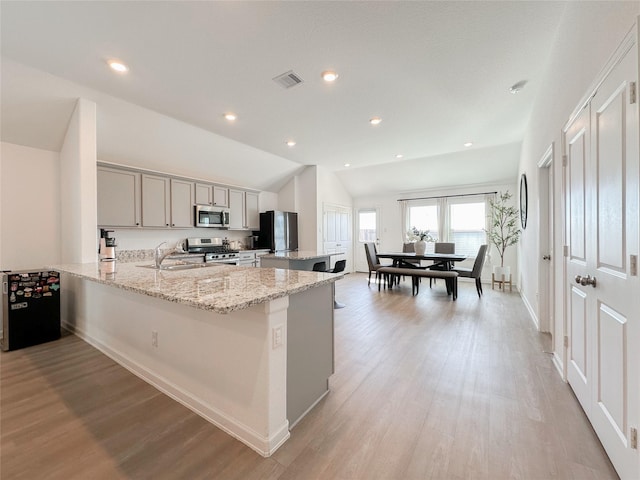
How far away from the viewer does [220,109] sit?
3.38m

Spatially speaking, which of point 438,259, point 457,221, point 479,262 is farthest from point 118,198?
point 457,221

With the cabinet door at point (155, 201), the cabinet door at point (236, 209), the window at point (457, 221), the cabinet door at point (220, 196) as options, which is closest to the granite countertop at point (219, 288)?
the cabinet door at point (155, 201)

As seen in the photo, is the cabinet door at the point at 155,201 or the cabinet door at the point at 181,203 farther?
the cabinet door at the point at 181,203

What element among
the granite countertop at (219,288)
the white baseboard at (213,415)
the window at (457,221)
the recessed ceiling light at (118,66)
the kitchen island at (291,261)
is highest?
the recessed ceiling light at (118,66)

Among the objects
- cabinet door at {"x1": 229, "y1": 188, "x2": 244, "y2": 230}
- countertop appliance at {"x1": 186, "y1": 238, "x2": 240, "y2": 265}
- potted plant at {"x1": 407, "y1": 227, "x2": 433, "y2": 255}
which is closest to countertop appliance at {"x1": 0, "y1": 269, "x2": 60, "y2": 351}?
countertop appliance at {"x1": 186, "y1": 238, "x2": 240, "y2": 265}

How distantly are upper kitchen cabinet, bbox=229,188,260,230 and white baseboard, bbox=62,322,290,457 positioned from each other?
356 cm

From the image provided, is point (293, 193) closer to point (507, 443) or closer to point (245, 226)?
point (245, 226)

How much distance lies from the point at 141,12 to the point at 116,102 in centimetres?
177

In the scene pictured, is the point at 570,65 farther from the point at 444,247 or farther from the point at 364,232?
the point at 364,232

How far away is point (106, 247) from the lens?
3215 mm

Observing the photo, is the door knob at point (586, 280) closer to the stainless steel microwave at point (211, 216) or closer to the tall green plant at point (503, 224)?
the tall green plant at point (503, 224)

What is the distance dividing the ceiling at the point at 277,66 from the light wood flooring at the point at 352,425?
2809 mm

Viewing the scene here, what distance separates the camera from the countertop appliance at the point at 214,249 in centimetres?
496

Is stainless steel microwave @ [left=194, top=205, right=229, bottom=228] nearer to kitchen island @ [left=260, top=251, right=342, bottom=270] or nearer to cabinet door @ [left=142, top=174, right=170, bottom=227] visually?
cabinet door @ [left=142, top=174, right=170, bottom=227]
